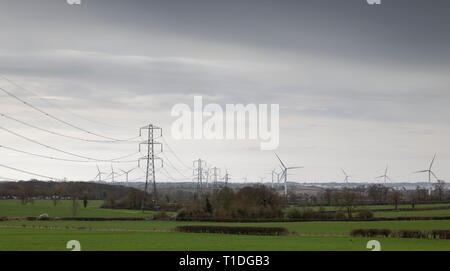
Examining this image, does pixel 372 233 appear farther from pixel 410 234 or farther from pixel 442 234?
pixel 442 234

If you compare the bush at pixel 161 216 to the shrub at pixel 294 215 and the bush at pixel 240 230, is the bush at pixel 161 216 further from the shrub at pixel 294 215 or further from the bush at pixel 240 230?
the bush at pixel 240 230

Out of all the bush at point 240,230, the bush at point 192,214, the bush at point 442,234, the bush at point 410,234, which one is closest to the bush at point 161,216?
the bush at point 192,214

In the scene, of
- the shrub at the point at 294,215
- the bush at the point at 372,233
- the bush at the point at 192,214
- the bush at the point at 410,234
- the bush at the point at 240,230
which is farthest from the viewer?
the bush at the point at 192,214

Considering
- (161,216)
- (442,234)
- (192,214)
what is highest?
(192,214)

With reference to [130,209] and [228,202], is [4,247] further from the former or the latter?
[130,209]

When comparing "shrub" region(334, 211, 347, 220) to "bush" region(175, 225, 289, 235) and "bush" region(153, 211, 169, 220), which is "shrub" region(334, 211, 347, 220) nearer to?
"bush" region(153, 211, 169, 220)

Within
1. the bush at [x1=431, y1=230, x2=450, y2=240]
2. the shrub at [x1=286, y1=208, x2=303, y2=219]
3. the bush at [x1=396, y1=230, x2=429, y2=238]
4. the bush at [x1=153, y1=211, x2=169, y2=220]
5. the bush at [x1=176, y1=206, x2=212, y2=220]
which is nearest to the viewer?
the bush at [x1=431, y1=230, x2=450, y2=240]

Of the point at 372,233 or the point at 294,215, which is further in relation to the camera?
the point at 294,215

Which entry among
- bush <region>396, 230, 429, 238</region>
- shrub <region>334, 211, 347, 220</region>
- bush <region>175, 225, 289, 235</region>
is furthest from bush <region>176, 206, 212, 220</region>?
bush <region>396, 230, 429, 238</region>

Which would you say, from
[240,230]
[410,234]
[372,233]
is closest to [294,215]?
[240,230]

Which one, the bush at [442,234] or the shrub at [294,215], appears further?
the shrub at [294,215]

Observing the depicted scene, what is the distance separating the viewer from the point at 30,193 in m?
165
